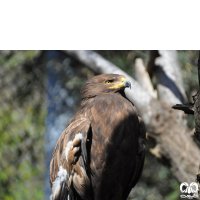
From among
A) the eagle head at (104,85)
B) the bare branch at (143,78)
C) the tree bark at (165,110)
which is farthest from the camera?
the bare branch at (143,78)

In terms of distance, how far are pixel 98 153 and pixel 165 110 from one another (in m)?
2.34

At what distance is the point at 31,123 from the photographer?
553 cm

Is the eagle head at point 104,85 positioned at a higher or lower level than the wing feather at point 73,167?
higher

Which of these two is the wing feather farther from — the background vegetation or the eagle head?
the background vegetation

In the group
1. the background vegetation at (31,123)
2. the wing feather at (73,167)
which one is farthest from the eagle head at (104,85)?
the background vegetation at (31,123)

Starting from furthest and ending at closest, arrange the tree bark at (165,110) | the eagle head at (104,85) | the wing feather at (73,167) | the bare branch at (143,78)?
the bare branch at (143,78) < the tree bark at (165,110) < the eagle head at (104,85) < the wing feather at (73,167)

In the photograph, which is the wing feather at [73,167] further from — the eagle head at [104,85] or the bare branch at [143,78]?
the bare branch at [143,78]

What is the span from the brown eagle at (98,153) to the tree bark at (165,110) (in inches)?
67.3

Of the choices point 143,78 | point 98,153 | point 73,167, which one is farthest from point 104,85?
point 143,78

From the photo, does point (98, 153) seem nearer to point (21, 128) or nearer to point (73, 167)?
point (73, 167)

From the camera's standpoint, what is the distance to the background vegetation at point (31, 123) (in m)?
5.25
